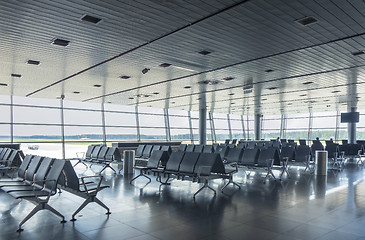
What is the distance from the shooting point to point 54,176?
15.2 feet

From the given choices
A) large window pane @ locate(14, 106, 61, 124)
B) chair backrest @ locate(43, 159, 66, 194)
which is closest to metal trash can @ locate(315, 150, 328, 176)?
chair backrest @ locate(43, 159, 66, 194)

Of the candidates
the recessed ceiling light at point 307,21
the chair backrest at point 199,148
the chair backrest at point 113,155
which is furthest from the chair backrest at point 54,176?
the chair backrest at point 199,148

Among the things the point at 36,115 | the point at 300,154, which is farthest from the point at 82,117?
the point at 300,154

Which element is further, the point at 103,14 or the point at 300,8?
the point at 103,14

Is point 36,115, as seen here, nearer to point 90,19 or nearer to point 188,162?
point 188,162

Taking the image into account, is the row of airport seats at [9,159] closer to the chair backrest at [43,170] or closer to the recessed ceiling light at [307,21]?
the chair backrest at [43,170]

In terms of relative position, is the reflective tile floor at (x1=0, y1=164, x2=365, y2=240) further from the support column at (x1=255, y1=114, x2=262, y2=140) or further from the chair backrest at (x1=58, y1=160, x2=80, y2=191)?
the support column at (x1=255, y1=114, x2=262, y2=140)

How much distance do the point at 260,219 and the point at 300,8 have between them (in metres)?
3.47

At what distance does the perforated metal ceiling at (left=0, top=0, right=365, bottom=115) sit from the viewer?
498 centimetres

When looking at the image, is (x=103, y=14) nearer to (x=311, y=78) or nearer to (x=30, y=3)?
(x=30, y=3)

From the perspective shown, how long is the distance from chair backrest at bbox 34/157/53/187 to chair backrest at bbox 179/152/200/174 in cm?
304

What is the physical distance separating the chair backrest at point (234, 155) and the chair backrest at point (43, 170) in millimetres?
5882

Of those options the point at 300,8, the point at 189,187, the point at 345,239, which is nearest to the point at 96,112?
the point at 189,187

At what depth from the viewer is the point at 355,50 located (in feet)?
23.6
